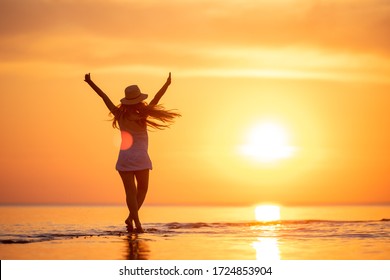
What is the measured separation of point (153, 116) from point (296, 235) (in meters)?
3.37

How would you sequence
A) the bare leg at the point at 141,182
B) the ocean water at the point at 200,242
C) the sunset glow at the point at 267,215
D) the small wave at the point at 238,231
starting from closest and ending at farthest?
the ocean water at the point at 200,242
the small wave at the point at 238,231
the bare leg at the point at 141,182
the sunset glow at the point at 267,215

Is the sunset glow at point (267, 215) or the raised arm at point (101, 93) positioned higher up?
the sunset glow at point (267, 215)

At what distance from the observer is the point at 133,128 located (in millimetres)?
15453

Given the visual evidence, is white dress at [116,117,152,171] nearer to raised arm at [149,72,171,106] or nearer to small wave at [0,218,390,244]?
raised arm at [149,72,171,106]

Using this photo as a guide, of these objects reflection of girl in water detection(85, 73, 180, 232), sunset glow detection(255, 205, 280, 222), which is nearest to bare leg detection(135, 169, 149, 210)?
reflection of girl in water detection(85, 73, 180, 232)

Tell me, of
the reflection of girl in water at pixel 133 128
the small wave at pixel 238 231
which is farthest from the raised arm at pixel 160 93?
the small wave at pixel 238 231

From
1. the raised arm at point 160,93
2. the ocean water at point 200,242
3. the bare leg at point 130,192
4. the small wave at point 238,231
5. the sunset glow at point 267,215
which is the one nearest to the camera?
the ocean water at point 200,242

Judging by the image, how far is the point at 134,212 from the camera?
15.2 metres

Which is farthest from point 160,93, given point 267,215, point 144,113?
point 267,215

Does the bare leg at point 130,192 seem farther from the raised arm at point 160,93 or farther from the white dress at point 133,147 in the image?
the raised arm at point 160,93

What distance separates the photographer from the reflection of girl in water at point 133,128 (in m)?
15.3

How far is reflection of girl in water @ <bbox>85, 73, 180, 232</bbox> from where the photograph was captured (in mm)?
15289

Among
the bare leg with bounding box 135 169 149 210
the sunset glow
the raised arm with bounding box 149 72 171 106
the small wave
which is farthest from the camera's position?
the sunset glow
